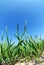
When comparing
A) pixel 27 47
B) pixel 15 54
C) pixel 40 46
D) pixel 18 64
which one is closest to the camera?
pixel 18 64

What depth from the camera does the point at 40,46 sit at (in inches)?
108

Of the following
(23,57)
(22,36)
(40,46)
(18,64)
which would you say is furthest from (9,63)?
(40,46)

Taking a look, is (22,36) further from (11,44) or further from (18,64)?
(18,64)

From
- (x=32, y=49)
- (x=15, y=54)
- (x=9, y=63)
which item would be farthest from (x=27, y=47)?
(x=9, y=63)

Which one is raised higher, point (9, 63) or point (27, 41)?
point (27, 41)

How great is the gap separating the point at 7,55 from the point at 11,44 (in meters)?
0.19

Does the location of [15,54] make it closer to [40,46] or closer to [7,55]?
[7,55]

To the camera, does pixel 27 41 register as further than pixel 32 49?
Yes

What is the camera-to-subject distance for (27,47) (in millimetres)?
2418

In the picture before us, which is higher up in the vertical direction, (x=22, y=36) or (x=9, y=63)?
(x=22, y=36)

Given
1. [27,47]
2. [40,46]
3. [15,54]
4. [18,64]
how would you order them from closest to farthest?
1. [18,64]
2. [15,54]
3. [27,47]
4. [40,46]

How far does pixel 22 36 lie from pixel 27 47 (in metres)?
0.18

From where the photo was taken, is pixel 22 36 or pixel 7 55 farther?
pixel 22 36

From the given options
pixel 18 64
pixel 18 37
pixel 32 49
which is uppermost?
pixel 18 37
